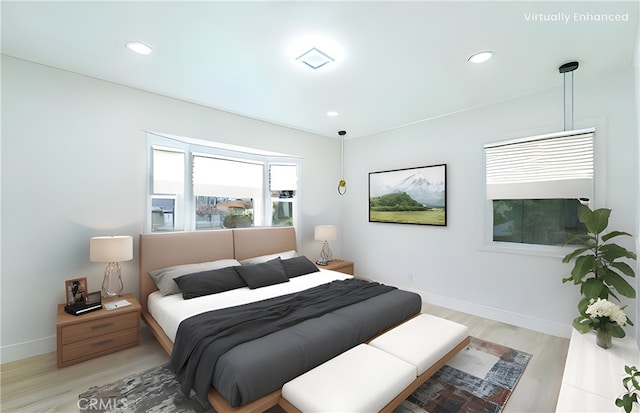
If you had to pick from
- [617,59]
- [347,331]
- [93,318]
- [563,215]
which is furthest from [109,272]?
[617,59]

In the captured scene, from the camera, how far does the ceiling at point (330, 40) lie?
1861mm

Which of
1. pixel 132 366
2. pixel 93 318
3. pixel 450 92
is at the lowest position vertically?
pixel 132 366

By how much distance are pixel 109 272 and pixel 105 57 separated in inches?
84.0

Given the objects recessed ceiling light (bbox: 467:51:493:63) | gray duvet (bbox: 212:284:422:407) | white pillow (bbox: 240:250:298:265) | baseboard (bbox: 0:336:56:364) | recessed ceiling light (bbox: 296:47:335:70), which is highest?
recessed ceiling light (bbox: 467:51:493:63)

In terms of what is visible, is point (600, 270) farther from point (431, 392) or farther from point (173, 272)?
point (173, 272)

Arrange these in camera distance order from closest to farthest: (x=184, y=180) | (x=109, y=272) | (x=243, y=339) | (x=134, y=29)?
1. (x=243, y=339)
2. (x=134, y=29)
3. (x=109, y=272)
4. (x=184, y=180)

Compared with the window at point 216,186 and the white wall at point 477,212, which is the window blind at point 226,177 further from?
the white wall at point 477,212

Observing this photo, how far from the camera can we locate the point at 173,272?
10.0 feet

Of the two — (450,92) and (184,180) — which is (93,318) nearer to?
(184,180)

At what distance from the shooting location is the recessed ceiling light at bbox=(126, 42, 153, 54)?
2.27 metres

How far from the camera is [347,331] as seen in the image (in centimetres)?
219

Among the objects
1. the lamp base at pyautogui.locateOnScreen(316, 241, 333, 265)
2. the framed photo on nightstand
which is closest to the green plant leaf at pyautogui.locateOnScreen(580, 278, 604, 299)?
the lamp base at pyautogui.locateOnScreen(316, 241, 333, 265)

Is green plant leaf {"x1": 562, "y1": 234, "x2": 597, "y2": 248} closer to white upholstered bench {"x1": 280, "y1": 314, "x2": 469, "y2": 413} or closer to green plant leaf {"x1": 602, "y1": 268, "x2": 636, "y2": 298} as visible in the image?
green plant leaf {"x1": 602, "y1": 268, "x2": 636, "y2": 298}

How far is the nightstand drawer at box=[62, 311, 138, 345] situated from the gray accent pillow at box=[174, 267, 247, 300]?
499 mm
